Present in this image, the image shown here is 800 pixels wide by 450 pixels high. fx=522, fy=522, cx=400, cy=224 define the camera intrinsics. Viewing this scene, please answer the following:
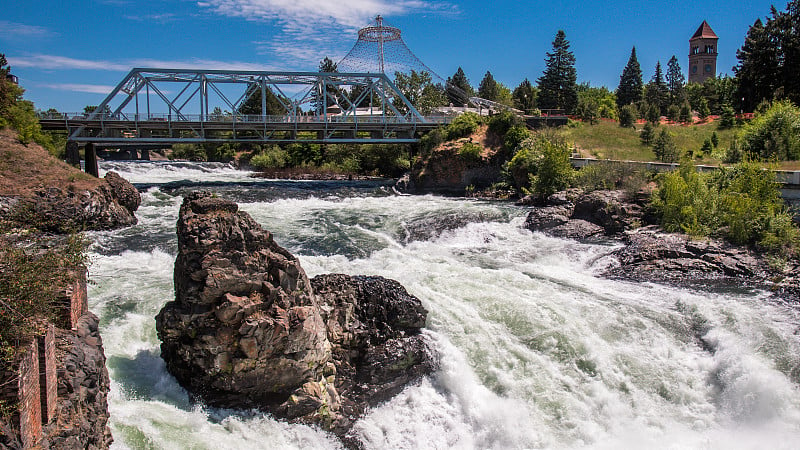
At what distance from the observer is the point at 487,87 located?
88.8 meters

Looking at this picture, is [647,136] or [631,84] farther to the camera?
[631,84]

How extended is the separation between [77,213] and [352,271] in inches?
507

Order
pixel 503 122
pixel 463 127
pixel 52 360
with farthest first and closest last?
pixel 463 127 → pixel 503 122 → pixel 52 360

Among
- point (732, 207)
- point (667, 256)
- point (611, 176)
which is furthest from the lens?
point (611, 176)

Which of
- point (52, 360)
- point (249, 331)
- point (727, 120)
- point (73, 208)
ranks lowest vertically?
point (249, 331)

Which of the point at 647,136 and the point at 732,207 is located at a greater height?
the point at 647,136

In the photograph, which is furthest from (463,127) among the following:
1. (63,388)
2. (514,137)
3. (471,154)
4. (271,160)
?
(63,388)

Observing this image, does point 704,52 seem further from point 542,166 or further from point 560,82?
point 542,166

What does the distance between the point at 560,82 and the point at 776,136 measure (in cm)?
3957

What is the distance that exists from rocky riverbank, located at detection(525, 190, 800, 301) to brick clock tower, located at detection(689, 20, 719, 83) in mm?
96310

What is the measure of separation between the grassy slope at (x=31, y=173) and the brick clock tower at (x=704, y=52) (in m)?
109

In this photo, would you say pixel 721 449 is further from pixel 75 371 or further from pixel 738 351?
pixel 75 371

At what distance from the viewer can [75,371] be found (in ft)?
22.4

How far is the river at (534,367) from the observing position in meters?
8.55
